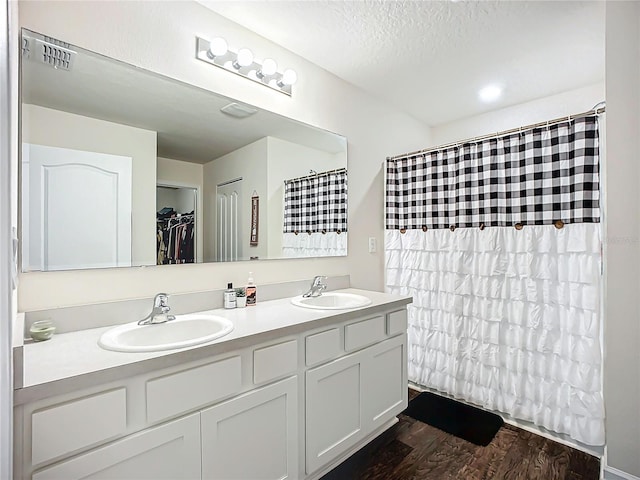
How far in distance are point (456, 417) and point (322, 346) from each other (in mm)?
1300

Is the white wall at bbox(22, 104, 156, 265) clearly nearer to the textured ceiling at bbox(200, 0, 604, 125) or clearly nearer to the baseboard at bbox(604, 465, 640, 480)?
the textured ceiling at bbox(200, 0, 604, 125)

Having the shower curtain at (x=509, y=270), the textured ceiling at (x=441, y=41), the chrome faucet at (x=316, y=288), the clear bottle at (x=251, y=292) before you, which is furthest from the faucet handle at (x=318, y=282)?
the textured ceiling at (x=441, y=41)

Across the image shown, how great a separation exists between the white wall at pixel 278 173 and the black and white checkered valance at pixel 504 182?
87cm

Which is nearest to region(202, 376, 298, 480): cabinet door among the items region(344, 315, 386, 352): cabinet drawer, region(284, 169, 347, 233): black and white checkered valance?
region(344, 315, 386, 352): cabinet drawer

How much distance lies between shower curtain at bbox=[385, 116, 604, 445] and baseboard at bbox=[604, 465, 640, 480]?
25cm

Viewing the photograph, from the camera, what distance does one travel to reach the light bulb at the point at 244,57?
181 cm

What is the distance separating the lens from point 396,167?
9.02 feet

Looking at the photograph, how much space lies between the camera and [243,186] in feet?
6.25

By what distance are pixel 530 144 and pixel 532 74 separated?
0.77 metres

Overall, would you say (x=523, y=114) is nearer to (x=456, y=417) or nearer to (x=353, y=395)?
(x=456, y=417)

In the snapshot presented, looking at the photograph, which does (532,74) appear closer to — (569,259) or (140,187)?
(569,259)

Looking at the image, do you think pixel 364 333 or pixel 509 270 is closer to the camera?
pixel 364 333

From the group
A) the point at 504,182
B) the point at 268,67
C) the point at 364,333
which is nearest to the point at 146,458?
the point at 364,333

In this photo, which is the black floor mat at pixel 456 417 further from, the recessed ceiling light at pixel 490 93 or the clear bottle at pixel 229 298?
the recessed ceiling light at pixel 490 93
